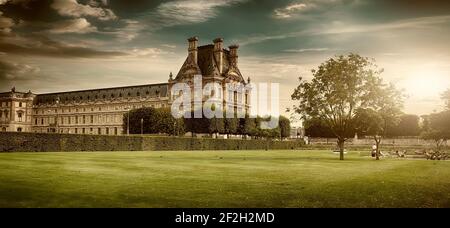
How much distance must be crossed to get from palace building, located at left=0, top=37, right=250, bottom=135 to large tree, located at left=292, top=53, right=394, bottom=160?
216ft

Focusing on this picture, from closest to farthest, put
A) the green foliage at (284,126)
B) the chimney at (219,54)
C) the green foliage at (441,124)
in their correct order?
the green foliage at (441,124) → the green foliage at (284,126) → the chimney at (219,54)

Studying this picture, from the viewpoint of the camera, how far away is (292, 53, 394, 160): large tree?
34.0m

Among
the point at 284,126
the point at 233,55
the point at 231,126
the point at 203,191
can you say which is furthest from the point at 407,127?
the point at 203,191

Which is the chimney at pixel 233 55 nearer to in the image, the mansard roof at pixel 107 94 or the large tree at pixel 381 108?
the mansard roof at pixel 107 94

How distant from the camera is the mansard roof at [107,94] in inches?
4961

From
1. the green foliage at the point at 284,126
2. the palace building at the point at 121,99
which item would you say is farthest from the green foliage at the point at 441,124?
the palace building at the point at 121,99

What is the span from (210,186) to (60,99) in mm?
136718

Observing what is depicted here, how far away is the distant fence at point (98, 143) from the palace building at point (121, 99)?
4337cm

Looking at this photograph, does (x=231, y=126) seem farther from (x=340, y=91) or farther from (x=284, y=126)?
(x=340, y=91)

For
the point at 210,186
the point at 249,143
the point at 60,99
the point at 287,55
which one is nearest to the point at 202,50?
the point at 249,143

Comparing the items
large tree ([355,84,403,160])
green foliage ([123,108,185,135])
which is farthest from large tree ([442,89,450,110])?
green foliage ([123,108,185,135])

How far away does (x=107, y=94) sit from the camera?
134 meters

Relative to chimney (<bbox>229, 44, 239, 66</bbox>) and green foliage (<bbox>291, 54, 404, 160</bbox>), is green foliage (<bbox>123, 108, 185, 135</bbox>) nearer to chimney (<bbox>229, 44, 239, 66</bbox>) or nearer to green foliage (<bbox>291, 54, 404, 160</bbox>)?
chimney (<bbox>229, 44, 239, 66</bbox>)
